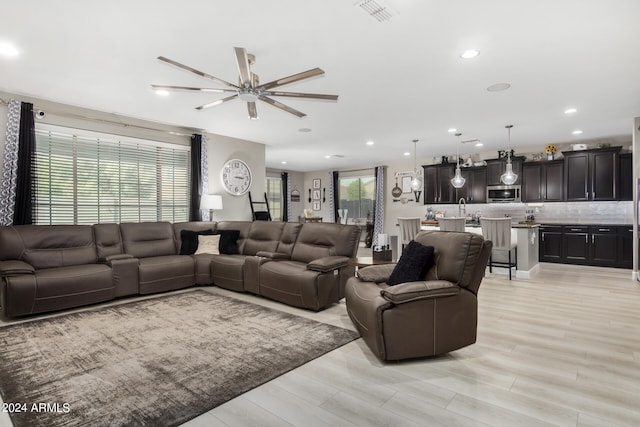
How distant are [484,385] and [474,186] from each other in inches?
273

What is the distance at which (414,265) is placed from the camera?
9.48 ft

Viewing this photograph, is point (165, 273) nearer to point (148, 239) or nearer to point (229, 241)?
point (148, 239)

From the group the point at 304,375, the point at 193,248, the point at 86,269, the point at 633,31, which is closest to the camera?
the point at 304,375

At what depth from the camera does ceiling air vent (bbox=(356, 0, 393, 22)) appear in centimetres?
239

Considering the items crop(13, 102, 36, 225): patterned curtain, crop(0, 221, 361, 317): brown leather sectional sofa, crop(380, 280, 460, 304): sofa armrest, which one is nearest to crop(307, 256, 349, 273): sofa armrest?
crop(0, 221, 361, 317): brown leather sectional sofa

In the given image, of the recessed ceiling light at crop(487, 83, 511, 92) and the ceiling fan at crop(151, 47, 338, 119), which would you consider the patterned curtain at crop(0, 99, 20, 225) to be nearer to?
the ceiling fan at crop(151, 47, 338, 119)

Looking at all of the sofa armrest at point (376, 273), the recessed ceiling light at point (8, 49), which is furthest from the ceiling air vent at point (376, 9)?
the recessed ceiling light at point (8, 49)

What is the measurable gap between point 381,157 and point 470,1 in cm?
697

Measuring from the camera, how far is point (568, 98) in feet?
14.6

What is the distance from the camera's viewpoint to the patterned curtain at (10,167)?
418 centimetres

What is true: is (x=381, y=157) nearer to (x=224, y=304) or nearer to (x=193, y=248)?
(x=193, y=248)

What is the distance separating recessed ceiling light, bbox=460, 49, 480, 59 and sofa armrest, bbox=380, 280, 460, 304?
85.9 inches

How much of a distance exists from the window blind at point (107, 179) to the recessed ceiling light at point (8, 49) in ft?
5.24

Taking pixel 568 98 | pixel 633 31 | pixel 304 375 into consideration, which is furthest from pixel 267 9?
pixel 568 98
